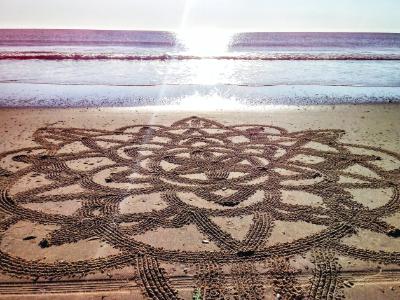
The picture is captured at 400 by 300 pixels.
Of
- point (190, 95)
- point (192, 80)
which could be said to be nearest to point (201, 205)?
point (190, 95)

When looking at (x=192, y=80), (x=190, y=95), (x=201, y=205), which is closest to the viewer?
(x=201, y=205)

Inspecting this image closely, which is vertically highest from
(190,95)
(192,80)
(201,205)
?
(192,80)

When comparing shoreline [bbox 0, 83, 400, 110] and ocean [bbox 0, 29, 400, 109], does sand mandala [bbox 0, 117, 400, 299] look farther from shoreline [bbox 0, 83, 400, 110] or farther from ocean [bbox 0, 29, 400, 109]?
ocean [bbox 0, 29, 400, 109]

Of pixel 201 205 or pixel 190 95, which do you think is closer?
pixel 201 205

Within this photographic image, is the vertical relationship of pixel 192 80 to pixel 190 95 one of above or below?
above

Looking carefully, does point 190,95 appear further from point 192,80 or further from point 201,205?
point 201,205

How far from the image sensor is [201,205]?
4828mm

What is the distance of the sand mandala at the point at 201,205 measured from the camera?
141 inches

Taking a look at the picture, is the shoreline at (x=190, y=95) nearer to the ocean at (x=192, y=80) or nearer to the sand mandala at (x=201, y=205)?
the ocean at (x=192, y=80)

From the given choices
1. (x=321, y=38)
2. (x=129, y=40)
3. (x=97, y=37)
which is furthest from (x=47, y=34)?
(x=321, y=38)

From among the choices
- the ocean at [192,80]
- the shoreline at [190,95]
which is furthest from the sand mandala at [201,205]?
the ocean at [192,80]

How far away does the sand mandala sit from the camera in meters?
3.59

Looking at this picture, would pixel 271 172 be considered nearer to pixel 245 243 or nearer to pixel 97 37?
pixel 245 243

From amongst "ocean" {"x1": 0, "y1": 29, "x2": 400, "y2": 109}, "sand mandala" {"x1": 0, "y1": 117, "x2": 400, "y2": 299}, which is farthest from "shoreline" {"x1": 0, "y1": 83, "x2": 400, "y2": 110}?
"sand mandala" {"x1": 0, "y1": 117, "x2": 400, "y2": 299}
